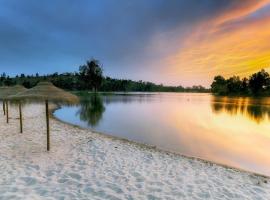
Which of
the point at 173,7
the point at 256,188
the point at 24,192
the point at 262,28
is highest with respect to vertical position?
the point at 173,7

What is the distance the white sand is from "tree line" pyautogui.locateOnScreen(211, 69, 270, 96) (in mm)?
93346

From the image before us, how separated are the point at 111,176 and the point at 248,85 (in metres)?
99.5

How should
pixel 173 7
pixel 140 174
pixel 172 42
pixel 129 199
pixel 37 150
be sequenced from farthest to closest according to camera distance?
pixel 172 42, pixel 173 7, pixel 37 150, pixel 140 174, pixel 129 199

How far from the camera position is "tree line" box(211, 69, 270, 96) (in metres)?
85.6

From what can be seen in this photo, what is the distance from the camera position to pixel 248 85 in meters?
90.6

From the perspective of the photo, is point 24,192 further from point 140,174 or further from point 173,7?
point 173,7

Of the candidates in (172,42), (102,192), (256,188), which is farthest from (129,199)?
(172,42)

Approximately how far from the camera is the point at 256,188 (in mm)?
5023

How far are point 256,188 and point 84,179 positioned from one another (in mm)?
4153

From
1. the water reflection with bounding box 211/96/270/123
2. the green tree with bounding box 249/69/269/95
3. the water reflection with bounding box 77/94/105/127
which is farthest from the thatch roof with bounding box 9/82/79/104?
the green tree with bounding box 249/69/269/95

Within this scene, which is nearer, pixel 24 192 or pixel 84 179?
pixel 24 192

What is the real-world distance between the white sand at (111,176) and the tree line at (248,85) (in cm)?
9335

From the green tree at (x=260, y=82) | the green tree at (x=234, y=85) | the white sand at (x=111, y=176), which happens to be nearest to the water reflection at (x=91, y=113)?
the white sand at (x=111, y=176)

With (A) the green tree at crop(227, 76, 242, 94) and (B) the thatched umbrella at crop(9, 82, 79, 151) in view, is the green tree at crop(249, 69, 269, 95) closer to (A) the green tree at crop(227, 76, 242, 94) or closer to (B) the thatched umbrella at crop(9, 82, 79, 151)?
(A) the green tree at crop(227, 76, 242, 94)
